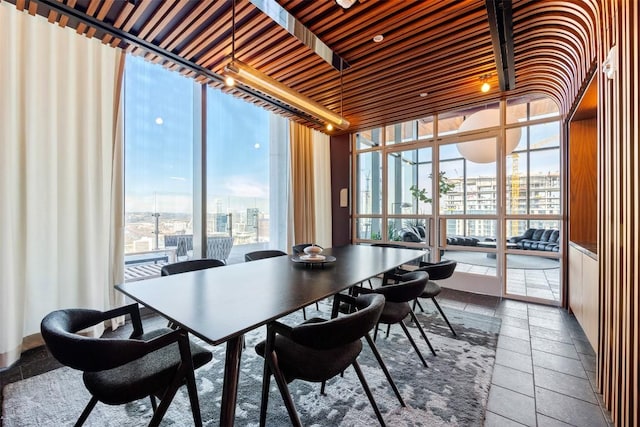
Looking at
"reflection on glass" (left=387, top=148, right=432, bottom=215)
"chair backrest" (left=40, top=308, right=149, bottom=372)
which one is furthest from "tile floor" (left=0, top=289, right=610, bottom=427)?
"reflection on glass" (left=387, top=148, right=432, bottom=215)

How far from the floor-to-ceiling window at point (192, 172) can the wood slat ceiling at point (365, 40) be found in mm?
509

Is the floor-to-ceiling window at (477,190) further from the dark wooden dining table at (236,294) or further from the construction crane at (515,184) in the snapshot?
the dark wooden dining table at (236,294)

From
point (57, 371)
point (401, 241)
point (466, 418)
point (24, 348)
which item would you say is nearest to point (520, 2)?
point (466, 418)

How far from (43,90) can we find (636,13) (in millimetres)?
4068

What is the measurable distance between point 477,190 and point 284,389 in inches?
164

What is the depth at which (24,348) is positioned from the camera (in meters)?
2.41

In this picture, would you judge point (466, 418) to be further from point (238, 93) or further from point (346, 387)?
point (238, 93)

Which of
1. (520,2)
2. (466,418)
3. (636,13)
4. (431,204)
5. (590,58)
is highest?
(520,2)

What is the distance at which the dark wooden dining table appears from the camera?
114cm

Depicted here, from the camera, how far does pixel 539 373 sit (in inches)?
81.9

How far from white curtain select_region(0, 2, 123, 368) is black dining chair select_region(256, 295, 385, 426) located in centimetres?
224

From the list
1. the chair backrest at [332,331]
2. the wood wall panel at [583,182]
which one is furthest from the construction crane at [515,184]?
the chair backrest at [332,331]

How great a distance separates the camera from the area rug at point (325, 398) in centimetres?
159

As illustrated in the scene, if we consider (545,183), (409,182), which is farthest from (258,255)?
(545,183)
